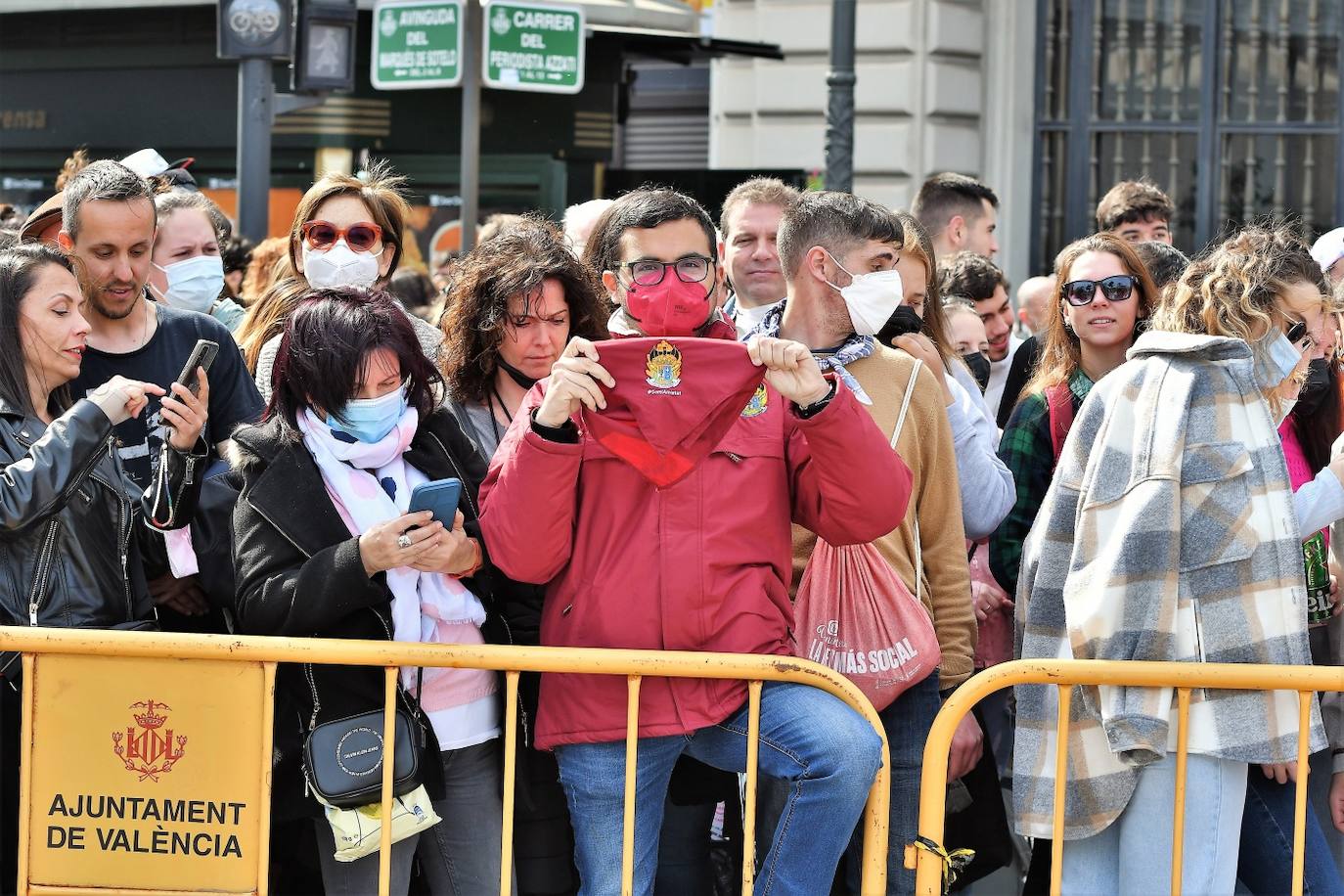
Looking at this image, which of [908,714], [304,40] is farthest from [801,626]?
[304,40]

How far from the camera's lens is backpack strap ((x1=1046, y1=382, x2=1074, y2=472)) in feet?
15.7

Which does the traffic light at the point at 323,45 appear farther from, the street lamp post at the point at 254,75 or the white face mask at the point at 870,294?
the white face mask at the point at 870,294

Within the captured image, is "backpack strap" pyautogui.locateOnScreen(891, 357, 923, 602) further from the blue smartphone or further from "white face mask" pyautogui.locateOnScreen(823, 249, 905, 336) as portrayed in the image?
the blue smartphone

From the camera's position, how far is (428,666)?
3.69m

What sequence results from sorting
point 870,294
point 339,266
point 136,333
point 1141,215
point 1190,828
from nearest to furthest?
point 1190,828
point 870,294
point 136,333
point 339,266
point 1141,215

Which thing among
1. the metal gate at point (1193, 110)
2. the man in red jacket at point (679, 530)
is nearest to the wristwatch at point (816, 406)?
the man in red jacket at point (679, 530)

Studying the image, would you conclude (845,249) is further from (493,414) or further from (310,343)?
(310,343)

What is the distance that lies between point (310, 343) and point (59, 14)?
41.6ft

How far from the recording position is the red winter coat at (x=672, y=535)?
3.64m

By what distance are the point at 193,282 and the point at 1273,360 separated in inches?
137

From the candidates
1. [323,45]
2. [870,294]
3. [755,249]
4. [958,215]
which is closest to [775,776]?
[870,294]

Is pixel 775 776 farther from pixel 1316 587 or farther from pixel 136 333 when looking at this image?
pixel 136 333

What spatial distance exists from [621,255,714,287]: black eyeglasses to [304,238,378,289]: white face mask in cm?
153

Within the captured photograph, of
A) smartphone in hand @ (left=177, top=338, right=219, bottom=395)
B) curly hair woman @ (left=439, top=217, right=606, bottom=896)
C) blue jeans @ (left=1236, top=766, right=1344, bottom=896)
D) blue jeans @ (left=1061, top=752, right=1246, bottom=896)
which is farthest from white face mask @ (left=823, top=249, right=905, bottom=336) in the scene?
smartphone in hand @ (left=177, top=338, right=219, bottom=395)
